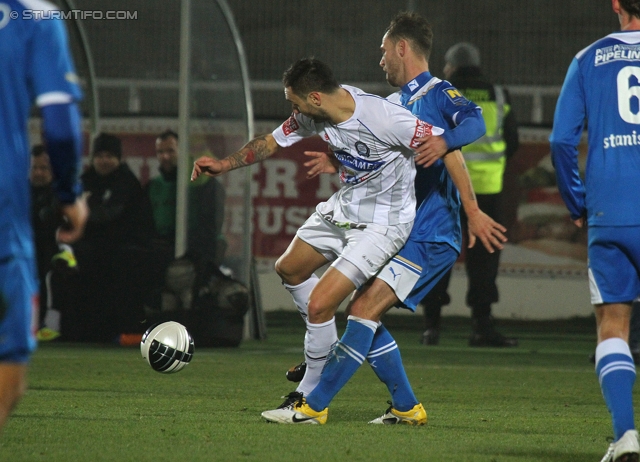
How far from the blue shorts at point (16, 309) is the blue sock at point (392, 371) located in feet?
8.57

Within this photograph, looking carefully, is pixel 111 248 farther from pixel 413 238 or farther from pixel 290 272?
pixel 413 238

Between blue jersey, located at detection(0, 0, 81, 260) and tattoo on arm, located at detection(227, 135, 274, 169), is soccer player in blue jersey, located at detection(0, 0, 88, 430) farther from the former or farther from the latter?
tattoo on arm, located at detection(227, 135, 274, 169)

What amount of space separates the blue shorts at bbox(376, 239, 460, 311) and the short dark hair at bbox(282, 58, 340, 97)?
816mm

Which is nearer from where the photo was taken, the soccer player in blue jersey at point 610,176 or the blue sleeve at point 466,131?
the soccer player in blue jersey at point 610,176

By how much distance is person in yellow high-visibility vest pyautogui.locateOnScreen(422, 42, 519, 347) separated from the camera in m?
10.2

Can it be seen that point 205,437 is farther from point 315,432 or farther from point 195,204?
point 195,204

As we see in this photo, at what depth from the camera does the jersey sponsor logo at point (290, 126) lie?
5.72 meters

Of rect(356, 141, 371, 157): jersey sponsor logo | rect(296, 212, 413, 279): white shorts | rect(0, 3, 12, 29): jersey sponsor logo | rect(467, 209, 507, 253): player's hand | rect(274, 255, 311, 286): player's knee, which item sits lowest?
rect(274, 255, 311, 286): player's knee

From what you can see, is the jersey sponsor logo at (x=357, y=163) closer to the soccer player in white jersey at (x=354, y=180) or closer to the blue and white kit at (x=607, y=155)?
the soccer player in white jersey at (x=354, y=180)

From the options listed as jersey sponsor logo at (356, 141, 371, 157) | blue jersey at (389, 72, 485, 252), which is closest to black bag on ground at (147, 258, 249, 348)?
blue jersey at (389, 72, 485, 252)

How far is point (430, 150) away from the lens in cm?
514

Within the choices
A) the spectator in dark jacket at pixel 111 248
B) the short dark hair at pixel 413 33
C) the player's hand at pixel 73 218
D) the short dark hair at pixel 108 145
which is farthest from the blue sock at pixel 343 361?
the short dark hair at pixel 108 145

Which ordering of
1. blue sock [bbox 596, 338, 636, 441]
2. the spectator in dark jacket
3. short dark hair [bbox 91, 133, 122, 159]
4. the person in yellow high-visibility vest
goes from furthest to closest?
short dark hair [bbox 91, 133, 122, 159], the person in yellow high-visibility vest, the spectator in dark jacket, blue sock [bbox 596, 338, 636, 441]

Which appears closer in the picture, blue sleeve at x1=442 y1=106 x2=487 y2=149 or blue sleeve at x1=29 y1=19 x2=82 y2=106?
blue sleeve at x1=29 y1=19 x2=82 y2=106
